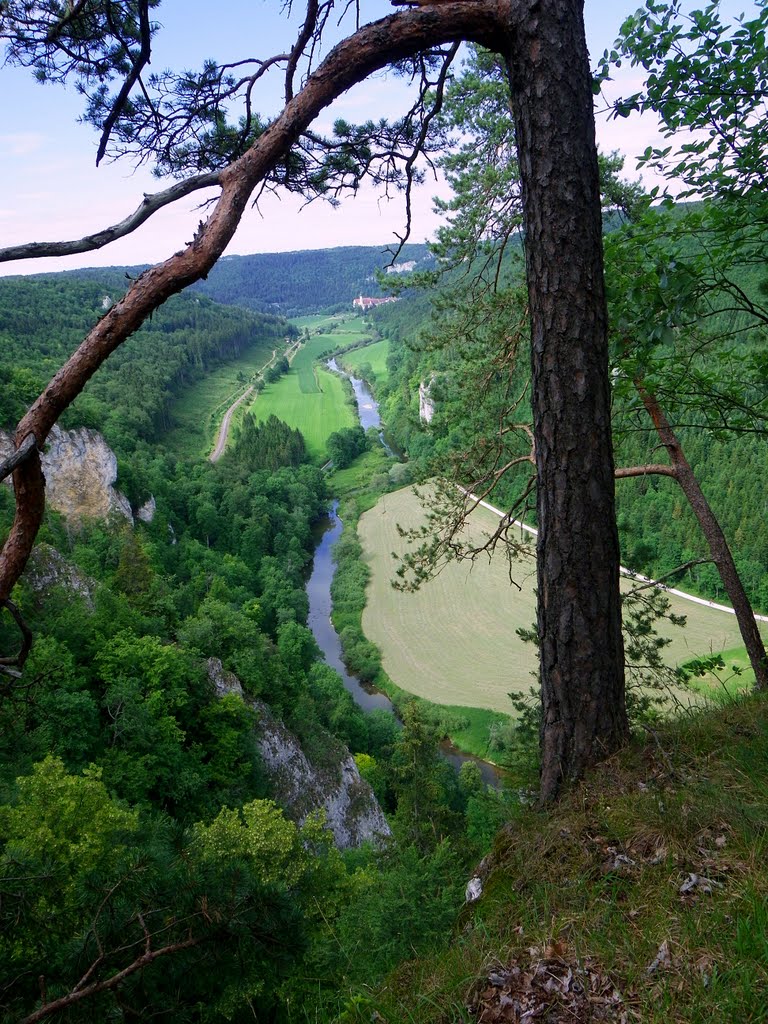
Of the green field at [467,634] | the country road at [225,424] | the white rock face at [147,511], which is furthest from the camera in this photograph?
the country road at [225,424]

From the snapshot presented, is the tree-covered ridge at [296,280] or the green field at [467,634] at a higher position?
the tree-covered ridge at [296,280]

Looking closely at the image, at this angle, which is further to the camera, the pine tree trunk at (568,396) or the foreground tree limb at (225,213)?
the pine tree trunk at (568,396)

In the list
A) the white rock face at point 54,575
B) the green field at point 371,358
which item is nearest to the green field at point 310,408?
the green field at point 371,358

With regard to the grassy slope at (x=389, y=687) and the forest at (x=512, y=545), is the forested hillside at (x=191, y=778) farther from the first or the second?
the grassy slope at (x=389, y=687)

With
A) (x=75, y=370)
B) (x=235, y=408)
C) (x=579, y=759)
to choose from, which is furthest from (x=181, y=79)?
(x=235, y=408)

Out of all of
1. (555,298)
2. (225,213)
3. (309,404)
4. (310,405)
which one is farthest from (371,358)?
(225,213)

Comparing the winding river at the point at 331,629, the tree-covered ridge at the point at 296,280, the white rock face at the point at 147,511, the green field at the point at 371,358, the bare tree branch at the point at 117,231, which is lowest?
the winding river at the point at 331,629

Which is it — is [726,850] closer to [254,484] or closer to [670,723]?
[670,723]

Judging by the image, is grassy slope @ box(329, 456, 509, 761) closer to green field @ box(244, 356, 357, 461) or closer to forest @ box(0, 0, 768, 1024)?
green field @ box(244, 356, 357, 461)
